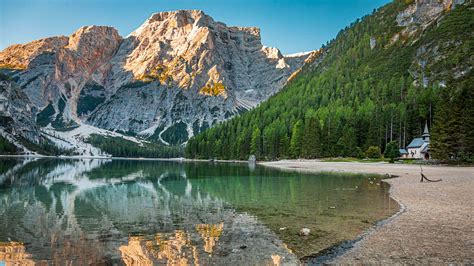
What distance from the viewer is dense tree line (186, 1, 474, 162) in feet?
244

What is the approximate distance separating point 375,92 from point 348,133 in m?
57.0

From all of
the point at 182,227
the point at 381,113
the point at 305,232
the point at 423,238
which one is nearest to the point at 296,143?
the point at 381,113

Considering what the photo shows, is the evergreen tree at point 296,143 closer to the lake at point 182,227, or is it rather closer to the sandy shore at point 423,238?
the lake at point 182,227

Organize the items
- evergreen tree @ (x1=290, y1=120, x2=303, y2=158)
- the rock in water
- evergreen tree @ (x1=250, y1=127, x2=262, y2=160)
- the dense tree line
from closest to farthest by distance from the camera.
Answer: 1. the rock in water
2. the dense tree line
3. evergreen tree @ (x1=290, y1=120, x2=303, y2=158)
4. evergreen tree @ (x1=250, y1=127, x2=262, y2=160)

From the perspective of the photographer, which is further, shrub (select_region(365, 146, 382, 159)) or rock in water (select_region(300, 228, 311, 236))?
shrub (select_region(365, 146, 382, 159))

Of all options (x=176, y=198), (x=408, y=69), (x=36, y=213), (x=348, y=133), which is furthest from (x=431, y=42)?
(x=36, y=213)

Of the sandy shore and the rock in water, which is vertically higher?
the sandy shore

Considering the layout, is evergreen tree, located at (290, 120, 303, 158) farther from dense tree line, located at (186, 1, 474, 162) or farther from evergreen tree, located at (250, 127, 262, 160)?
evergreen tree, located at (250, 127, 262, 160)

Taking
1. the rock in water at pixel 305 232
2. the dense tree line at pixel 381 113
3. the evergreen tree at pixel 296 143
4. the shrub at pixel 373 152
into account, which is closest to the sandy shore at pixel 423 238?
the rock in water at pixel 305 232

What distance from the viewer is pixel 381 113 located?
123 meters

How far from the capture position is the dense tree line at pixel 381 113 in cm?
7450

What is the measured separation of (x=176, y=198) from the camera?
33312 millimetres

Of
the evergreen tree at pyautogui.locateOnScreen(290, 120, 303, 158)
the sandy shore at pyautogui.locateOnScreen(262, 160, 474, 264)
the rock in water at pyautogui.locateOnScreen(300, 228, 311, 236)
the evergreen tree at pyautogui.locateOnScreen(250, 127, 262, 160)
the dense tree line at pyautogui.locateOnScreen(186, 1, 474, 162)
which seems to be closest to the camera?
the sandy shore at pyautogui.locateOnScreen(262, 160, 474, 264)

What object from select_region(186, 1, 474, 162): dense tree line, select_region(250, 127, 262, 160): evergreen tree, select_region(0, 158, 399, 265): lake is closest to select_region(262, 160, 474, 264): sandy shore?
select_region(0, 158, 399, 265): lake
